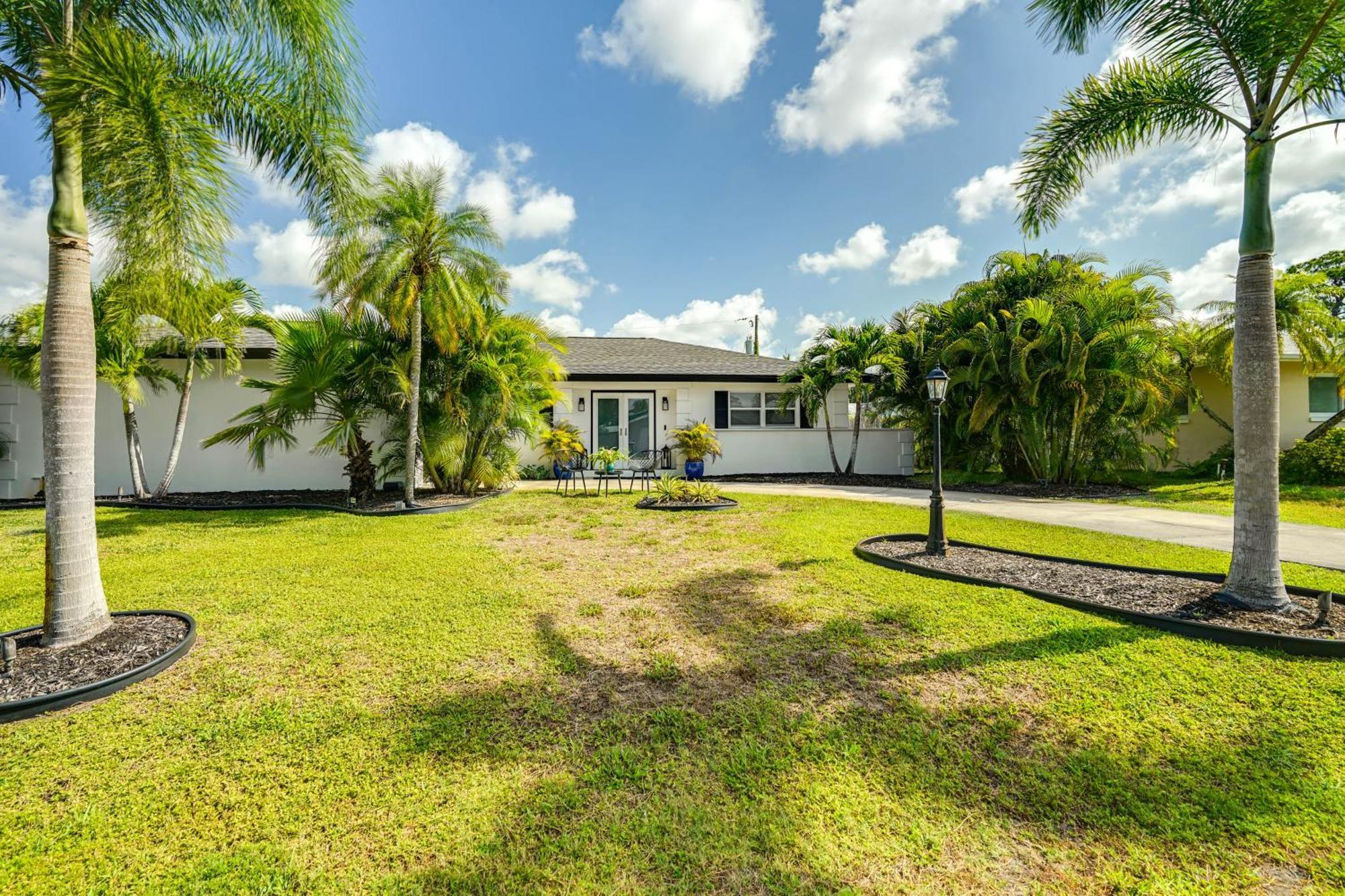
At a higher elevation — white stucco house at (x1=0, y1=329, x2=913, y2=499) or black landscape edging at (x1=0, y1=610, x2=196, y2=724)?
white stucco house at (x1=0, y1=329, x2=913, y2=499)

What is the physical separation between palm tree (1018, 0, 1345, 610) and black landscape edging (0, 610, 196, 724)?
7736mm

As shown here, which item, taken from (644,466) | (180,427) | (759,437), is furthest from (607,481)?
(180,427)

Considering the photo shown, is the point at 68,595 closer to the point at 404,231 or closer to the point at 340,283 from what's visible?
the point at 340,283

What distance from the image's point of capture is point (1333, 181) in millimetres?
7070

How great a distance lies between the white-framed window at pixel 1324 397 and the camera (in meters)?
14.7

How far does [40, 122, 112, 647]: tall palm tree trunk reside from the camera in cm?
340

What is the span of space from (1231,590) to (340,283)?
11749mm

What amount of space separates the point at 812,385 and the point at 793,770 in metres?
13.2

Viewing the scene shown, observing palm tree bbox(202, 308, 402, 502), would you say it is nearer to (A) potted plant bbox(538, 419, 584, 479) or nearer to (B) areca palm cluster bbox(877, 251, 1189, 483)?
(A) potted plant bbox(538, 419, 584, 479)

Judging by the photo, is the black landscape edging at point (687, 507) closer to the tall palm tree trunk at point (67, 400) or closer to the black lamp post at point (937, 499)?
the black lamp post at point (937, 499)

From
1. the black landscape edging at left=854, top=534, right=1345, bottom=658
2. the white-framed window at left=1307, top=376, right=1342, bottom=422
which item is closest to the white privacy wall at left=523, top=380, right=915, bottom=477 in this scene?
the black landscape edging at left=854, top=534, right=1345, bottom=658

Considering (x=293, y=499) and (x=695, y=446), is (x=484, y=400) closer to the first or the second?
(x=293, y=499)

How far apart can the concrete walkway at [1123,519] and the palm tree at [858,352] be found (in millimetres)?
3125

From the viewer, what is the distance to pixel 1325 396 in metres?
14.9
